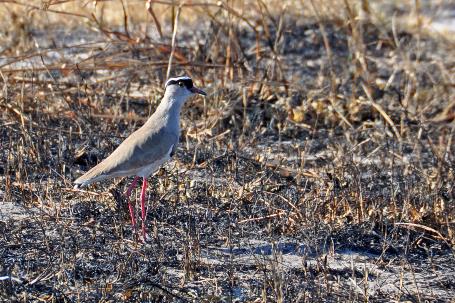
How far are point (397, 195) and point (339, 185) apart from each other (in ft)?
1.52

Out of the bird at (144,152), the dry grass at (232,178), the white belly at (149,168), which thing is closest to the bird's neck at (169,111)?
the bird at (144,152)

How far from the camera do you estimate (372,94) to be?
892cm

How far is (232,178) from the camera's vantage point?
6695 mm

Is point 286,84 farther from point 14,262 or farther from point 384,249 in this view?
point 14,262

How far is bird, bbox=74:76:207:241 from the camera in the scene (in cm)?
576

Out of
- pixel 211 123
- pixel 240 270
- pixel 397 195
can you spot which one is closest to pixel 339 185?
pixel 397 195

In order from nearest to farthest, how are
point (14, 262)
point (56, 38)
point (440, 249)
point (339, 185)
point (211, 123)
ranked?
point (14, 262), point (440, 249), point (339, 185), point (211, 123), point (56, 38)

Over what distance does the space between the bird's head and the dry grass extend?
1.84 ft

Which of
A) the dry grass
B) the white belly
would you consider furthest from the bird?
the dry grass

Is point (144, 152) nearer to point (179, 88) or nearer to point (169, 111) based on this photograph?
point (169, 111)

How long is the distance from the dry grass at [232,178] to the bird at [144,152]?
0.80 feet

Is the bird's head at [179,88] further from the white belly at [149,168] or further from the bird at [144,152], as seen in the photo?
the white belly at [149,168]

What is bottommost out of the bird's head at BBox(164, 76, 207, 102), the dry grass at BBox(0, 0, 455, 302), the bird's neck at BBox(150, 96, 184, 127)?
the dry grass at BBox(0, 0, 455, 302)

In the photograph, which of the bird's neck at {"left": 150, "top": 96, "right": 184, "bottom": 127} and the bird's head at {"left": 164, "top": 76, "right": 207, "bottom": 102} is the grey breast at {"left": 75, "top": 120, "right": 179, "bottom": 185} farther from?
the bird's head at {"left": 164, "top": 76, "right": 207, "bottom": 102}
